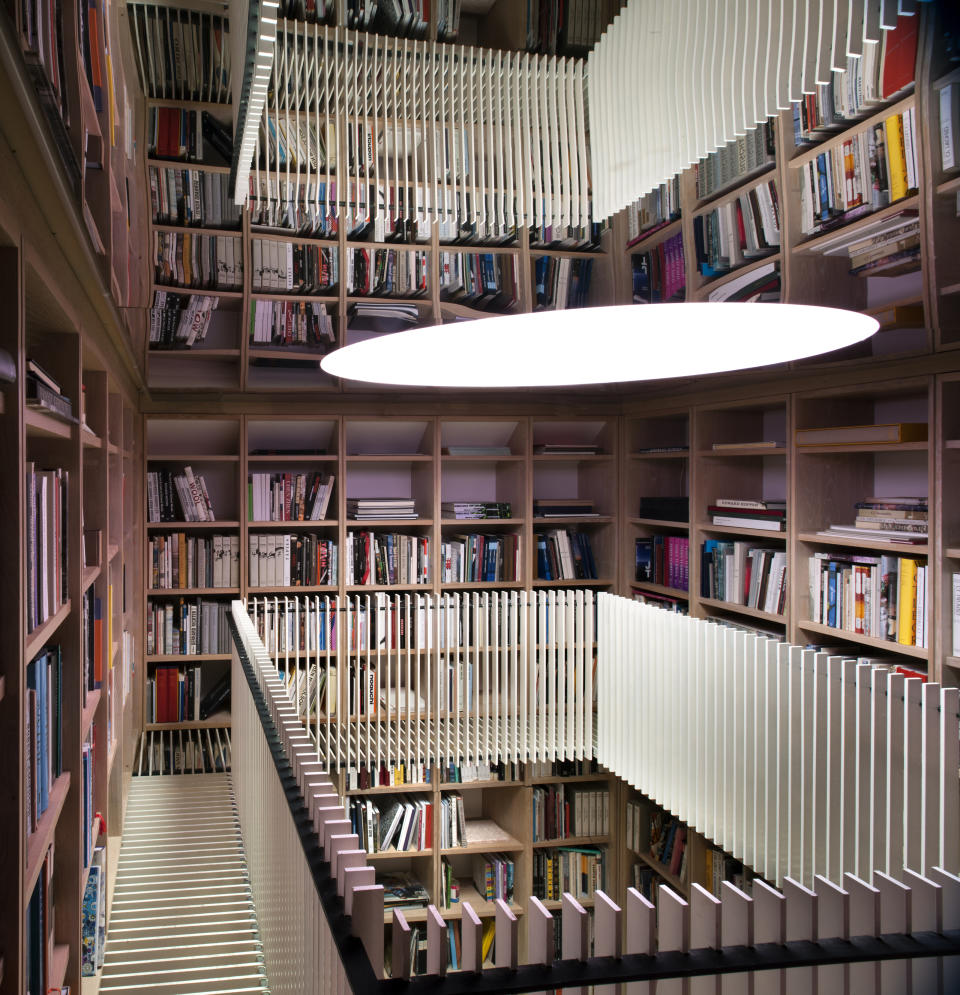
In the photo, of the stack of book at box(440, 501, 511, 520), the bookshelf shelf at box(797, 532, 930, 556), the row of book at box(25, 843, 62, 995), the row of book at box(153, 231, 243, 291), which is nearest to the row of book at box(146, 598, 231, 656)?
the stack of book at box(440, 501, 511, 520)

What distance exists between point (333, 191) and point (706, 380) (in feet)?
6.91

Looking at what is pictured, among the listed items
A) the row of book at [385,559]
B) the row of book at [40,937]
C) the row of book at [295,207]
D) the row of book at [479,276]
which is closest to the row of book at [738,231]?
the row of book at [479,276]

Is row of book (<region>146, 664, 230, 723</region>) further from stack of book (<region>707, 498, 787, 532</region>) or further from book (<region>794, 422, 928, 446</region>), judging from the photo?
book (<region>794, 422, 928, 446</region>)

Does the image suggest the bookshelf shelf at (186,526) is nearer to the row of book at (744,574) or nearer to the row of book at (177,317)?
the row of book at (177,317)

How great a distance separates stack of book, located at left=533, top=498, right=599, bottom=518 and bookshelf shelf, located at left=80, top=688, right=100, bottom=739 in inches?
130

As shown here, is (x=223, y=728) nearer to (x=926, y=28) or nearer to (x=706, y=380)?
(x=706, y=380)

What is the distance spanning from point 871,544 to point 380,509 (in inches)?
106

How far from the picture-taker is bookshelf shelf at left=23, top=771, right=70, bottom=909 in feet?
4.79

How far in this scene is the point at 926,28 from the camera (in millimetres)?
3016

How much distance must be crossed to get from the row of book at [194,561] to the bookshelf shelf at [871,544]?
295cm

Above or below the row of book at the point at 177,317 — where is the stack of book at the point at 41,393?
below

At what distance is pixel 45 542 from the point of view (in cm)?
170

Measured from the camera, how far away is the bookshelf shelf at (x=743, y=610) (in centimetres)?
412

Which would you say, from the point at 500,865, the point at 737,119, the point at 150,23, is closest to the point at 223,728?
the point at 500,865
